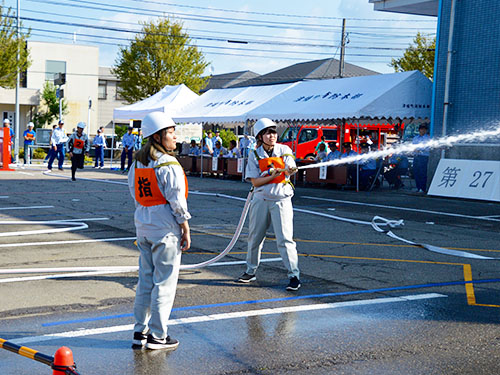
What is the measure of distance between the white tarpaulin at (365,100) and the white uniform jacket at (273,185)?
526 inches

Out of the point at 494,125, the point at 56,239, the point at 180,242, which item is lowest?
the point at 56,239

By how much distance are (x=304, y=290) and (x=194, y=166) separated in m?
23.2

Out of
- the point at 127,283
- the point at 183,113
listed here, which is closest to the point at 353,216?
the point at 127,283

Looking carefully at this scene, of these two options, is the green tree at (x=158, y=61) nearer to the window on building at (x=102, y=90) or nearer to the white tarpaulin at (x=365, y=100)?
the window on building at (x=102, y=90)

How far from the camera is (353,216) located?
14773mm

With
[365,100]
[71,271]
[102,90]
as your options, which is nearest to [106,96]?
[102,90]

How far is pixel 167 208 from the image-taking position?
17.6 ft

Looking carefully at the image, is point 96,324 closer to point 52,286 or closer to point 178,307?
point 178,307

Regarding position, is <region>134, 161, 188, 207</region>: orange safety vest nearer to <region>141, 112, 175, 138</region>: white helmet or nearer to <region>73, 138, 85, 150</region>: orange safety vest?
<region>141, 112, 175, 138</region>: white helmet

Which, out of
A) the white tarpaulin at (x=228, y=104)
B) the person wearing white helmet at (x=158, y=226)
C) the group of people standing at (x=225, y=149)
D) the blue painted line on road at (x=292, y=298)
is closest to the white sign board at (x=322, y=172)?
the white tarpaulin at (x=228, y=104)

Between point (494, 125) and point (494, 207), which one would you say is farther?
point (494, 125)

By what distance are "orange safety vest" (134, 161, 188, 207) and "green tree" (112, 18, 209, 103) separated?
4790 cm

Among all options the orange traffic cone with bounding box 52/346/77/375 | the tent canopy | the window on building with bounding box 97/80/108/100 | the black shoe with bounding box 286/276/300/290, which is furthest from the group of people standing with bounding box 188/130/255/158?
the window on building with bounding box 97/80/108/100

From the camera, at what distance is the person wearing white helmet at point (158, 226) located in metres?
5.29
